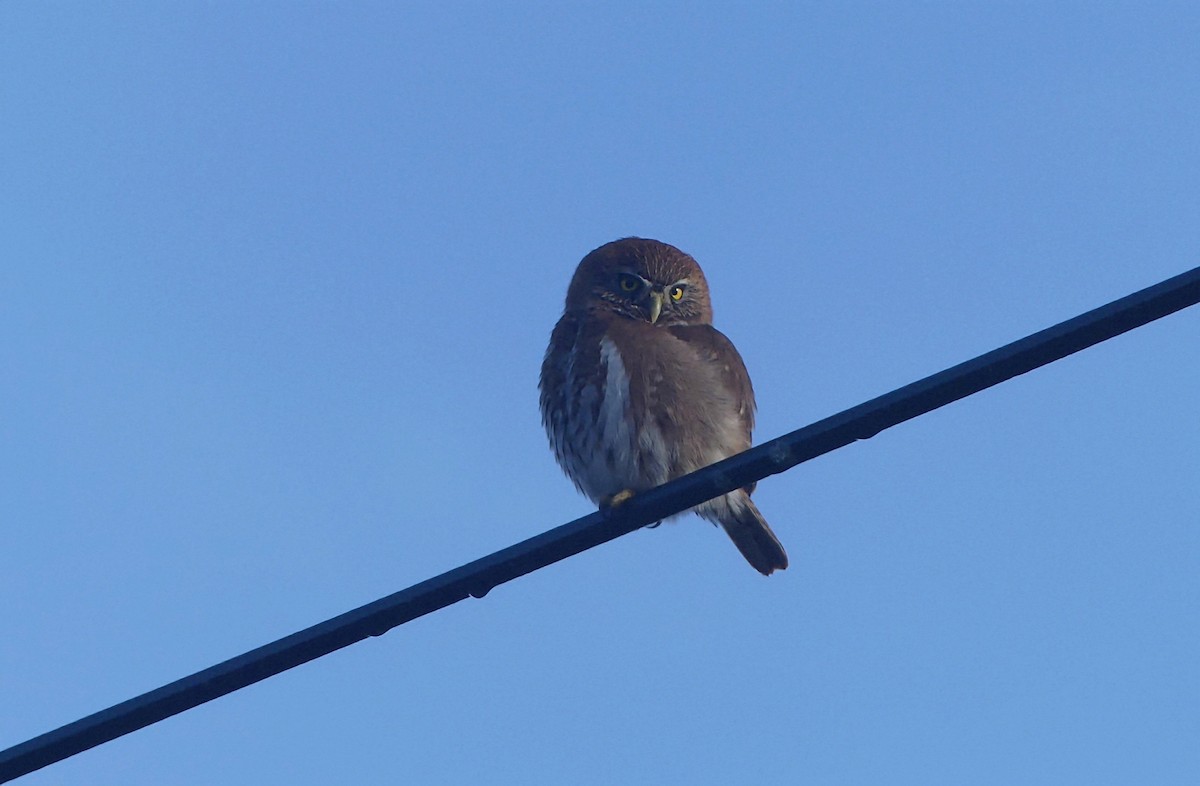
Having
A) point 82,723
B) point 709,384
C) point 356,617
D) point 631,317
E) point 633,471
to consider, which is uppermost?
point 631,317

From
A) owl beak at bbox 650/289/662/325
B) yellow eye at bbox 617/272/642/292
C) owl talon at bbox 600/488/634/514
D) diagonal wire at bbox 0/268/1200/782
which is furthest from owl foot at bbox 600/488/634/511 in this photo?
diagonal wire at bbox 0/268/1200/782

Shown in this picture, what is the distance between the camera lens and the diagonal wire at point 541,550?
143 inches

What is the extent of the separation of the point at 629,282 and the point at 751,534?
1.49m

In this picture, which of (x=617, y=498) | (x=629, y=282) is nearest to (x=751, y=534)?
(x=617, y=498)

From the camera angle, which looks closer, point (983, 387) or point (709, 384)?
point (983, 387)

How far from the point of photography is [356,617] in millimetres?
3848

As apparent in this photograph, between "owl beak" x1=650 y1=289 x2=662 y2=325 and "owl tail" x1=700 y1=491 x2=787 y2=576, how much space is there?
1.04 m

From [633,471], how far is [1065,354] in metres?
3.02

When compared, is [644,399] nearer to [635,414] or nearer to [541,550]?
[635,414]

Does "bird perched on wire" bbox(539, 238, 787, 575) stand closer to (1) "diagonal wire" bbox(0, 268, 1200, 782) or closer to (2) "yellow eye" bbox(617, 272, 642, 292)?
(2) "yellow eye" bbox(617, 272, 642, 292)

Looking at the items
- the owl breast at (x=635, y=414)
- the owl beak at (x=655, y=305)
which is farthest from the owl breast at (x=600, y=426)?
the owl beak at (x=655, y=305)

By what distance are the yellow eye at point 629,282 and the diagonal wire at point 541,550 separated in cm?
370

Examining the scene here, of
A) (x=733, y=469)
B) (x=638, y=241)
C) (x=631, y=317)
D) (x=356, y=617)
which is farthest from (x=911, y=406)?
(x=638, y=241)

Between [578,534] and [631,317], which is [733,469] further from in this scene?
[631,317]
